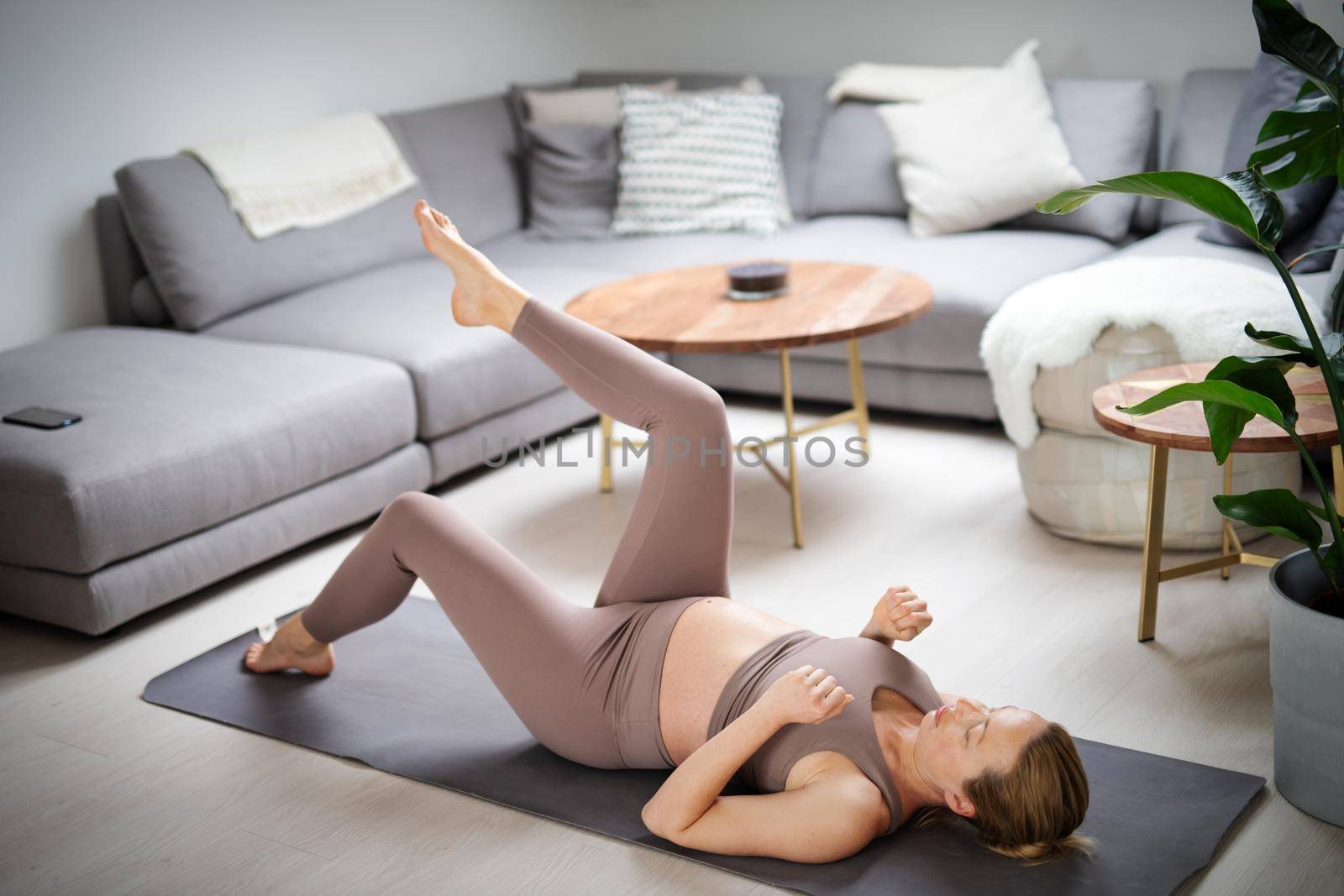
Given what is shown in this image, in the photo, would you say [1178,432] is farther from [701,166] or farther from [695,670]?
[701,166]

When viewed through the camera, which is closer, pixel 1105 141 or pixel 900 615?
pixel 900 615

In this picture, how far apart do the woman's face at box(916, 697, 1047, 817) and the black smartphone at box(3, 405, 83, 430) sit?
2035 mm

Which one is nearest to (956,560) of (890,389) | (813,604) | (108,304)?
(813,604)

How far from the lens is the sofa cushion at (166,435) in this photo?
8.64 ft

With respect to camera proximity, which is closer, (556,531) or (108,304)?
(556,531)

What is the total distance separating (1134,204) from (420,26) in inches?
104

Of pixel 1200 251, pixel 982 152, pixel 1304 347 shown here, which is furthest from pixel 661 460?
pixel 982 152

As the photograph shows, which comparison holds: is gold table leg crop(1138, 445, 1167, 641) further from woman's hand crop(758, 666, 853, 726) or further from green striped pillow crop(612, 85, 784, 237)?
green striped pillow crop(612, 85, 784, 237)

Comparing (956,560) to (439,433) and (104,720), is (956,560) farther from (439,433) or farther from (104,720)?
(104,720)

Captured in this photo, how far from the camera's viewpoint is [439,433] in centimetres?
339

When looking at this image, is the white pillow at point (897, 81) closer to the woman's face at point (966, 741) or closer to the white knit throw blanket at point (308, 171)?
the white knit throw blanket at point (308, 171)

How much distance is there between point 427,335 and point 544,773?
1.61 m

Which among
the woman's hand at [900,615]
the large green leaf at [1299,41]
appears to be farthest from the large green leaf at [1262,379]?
the woman's hand at [900,615]

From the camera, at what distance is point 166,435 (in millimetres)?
2795
